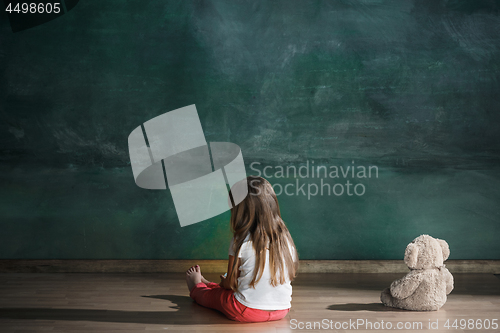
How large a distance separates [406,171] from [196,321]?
184 cm

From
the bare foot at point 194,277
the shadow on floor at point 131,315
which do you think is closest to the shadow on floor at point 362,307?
the shadow on floor at point 131,315

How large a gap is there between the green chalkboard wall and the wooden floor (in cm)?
26

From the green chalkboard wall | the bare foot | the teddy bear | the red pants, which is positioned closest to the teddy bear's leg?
the teddy bear

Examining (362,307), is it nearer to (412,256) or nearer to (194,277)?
(412,256)

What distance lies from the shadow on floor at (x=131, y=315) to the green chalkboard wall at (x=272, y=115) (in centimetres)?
80

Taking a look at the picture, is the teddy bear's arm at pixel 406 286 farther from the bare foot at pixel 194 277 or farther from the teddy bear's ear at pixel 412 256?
the bare foot at pixel 194 277

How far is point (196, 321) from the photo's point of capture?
7.18 feet

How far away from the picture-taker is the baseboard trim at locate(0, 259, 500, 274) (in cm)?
306

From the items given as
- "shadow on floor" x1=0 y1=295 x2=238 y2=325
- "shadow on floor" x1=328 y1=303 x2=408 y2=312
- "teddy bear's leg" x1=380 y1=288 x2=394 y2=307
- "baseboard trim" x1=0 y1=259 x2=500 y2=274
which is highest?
"teddy bear's leg" x1=380 y1=288 x2=394 y2=307

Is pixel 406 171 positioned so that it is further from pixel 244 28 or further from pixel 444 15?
pixel 244 28

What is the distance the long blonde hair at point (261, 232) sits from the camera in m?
2.07

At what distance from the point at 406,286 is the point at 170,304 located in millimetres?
1292

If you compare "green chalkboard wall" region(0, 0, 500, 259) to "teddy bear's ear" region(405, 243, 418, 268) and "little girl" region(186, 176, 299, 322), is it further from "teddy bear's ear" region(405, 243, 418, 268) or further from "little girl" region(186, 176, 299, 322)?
"little girl" region(186, 176, 299, 322)

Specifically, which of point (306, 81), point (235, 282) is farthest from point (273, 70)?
point (235, 282)
